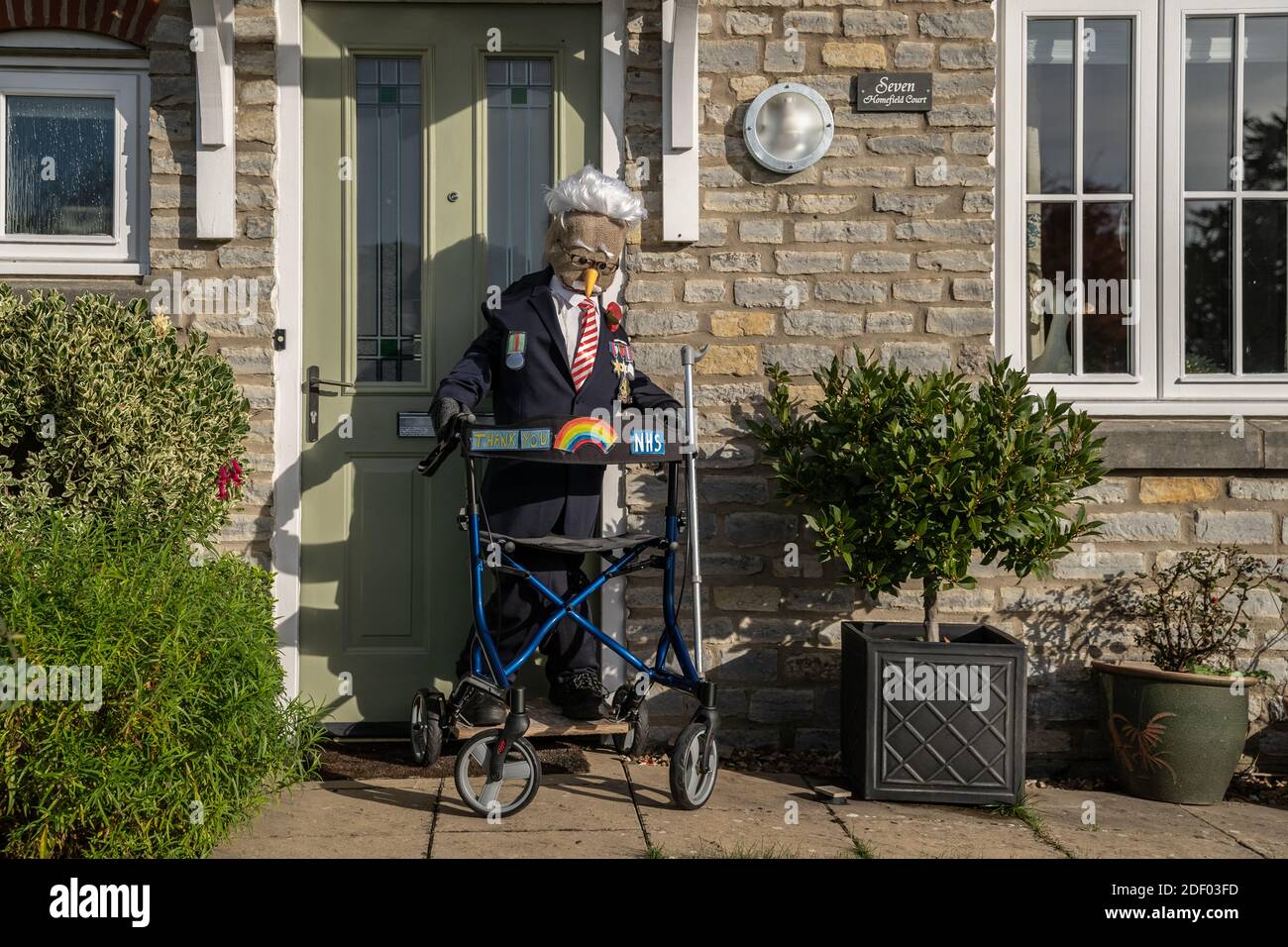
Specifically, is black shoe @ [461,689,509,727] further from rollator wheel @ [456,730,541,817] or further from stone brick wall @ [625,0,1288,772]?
stone brick wall @ [625,0,1288,772]

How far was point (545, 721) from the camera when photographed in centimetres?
441

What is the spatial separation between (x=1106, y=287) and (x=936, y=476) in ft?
5.12

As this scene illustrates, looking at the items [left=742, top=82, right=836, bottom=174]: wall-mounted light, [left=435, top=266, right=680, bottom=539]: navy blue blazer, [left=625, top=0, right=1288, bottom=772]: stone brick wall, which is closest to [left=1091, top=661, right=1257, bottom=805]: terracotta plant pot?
[left=625, top=0, right=1288, bottom=772]: stone brick wall

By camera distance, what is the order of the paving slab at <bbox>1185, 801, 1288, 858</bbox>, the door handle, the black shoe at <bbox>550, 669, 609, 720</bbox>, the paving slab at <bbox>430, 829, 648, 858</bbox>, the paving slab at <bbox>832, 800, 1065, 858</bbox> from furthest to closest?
the door handle → the black shoe at <bbox>550, 669, 609, 720</bbox> → the paving slab at <bbox>1185, 801, 1288, 858</bbox> → the paving slab at <bbox>832, 800, 1065, 858</bbox> → the paving slab at <bbox>430, 829, 648, 858</bbox>

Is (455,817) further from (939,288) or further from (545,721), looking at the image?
(939,288)

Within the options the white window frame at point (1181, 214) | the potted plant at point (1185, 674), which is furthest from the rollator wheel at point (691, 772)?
the white window frame at point (1181, 214)

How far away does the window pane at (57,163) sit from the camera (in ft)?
16.4

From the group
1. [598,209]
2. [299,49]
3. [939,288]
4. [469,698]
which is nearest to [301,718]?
[469,698]

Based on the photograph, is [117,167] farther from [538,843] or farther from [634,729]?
[538,843]

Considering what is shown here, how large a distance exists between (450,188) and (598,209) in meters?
0.86

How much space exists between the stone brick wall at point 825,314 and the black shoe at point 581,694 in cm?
42

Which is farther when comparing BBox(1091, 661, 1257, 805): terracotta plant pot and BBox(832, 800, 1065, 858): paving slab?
BBox(1091, 661, 1257, 805): terracotta plant pot

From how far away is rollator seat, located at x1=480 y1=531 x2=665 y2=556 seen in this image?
414cm

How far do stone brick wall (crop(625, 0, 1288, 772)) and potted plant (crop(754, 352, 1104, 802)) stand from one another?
20.9 inches
